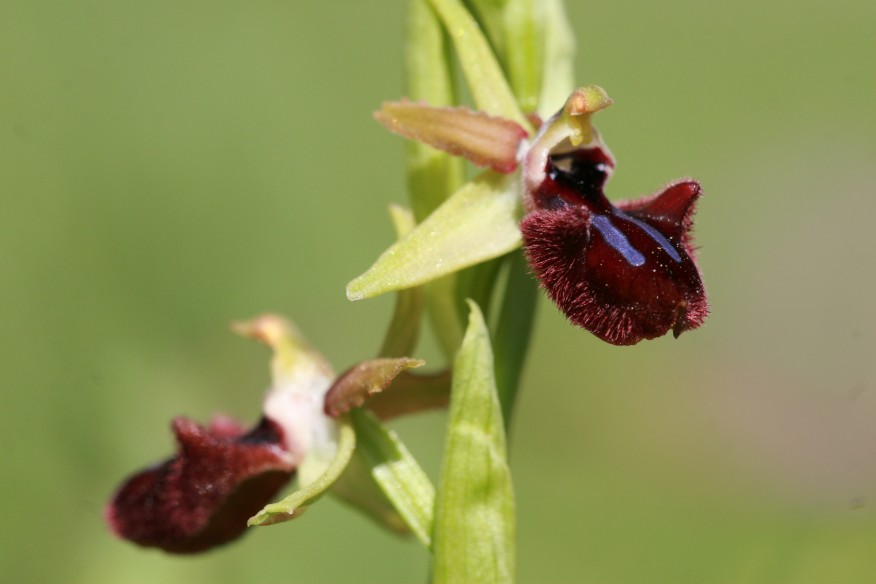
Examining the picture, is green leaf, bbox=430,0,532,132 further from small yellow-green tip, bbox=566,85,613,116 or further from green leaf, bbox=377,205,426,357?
green leaf, bbox=377,205,426,357

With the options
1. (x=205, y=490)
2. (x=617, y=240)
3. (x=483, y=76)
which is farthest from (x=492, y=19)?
(x=205, y=490)

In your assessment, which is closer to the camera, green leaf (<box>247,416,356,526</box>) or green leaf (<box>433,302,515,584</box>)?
green leaf (<box>247,416,356,526</box>)

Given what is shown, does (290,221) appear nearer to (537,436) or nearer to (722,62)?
(537,436)

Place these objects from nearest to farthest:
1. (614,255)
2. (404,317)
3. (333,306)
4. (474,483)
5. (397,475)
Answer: (614,255), (474,483), (397,475), (404,317), (333,306)

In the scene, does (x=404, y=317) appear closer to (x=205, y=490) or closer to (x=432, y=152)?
(x=432, y=152)

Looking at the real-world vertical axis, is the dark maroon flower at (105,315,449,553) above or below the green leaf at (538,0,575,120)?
below

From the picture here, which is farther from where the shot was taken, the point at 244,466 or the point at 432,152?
the point at 432,152

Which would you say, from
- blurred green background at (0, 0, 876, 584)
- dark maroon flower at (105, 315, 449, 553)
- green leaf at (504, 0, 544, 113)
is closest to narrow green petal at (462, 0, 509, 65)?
green leaf at (504, 0, 544, 113)

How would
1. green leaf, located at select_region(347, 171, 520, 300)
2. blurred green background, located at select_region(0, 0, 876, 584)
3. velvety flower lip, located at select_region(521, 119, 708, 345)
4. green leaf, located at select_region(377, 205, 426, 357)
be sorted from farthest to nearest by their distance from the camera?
1. blurred green background, located at select_region(0, 0, 876, 584)
2. green leaf, located at select_region(377, 205, 426, 357)
3. green leaf, located at select_region(347, 171, 520, 300)
4. velvety flower lip, located at select_region(521, 119, 708, 345)
